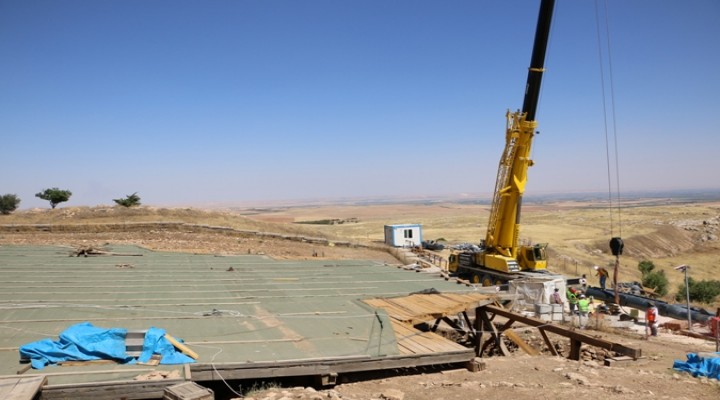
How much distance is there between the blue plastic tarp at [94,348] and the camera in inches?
283

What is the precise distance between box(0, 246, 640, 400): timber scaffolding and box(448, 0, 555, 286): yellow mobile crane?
3.73 m

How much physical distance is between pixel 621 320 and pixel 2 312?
63.7 ft

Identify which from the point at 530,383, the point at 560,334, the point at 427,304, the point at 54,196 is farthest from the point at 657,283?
the point at 54,196

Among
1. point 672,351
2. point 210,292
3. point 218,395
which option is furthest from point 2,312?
point 672,351

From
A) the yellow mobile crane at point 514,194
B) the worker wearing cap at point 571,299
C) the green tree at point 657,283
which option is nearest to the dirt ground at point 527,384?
the worker wearing cap at point 571,299

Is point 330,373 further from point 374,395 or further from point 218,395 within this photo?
point 218,395

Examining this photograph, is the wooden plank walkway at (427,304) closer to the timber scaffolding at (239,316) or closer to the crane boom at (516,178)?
the timber scaffolding at (239,316)

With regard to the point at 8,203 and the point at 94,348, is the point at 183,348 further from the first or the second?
the point at 8,203

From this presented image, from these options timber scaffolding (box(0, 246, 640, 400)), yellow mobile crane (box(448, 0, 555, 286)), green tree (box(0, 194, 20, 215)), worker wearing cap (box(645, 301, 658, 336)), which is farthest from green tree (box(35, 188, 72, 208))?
A: worker wearing cap (box(645, 301, 658, 336))

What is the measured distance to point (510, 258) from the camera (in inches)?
806

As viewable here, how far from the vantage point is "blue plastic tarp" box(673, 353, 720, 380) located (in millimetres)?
9406

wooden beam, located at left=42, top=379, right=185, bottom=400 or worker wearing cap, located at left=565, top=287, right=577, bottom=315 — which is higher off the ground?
wooden beam, located at left=42, top=379, right=185, bottom=400

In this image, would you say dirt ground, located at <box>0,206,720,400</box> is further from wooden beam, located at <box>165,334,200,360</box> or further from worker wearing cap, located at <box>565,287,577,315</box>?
worker wearing cap, located at <box>565,287,577,315</box>

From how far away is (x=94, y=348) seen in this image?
24.3 ft
